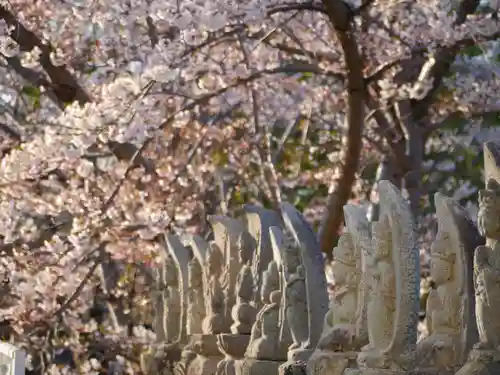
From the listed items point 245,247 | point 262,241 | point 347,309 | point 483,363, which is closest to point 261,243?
point 262,241

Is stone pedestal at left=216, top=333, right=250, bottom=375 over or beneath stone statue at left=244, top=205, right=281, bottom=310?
beneath

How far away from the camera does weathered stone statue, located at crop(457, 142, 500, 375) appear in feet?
18.1

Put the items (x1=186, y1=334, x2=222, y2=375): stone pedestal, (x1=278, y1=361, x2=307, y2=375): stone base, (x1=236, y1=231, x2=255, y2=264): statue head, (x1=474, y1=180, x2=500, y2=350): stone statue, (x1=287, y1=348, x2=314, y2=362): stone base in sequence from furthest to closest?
(x1=186, y1=334, x2=222, y2=375): stone pedestal < (x1=236, y1=231, x2=255, y2=264): statue head < (x1=287, y1=348, x2=314, y2=362): stone base < (x1=278, y1=361, x2=307, y2=375): stone base < (x1=474, y1=180, x2=500, y2=350): stone statue

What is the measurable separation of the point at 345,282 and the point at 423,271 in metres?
7.72

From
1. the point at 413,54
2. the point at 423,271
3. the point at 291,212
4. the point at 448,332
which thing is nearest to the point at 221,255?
the point at 291,212

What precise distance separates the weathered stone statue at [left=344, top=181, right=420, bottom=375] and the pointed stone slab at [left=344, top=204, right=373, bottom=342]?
0.53 feet

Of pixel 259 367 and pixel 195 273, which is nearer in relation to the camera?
pixel 259 367

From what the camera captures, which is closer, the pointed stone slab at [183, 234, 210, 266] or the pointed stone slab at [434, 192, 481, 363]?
the pointed stone slab at [434, 192, 481, 363]

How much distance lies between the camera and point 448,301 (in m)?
6.16

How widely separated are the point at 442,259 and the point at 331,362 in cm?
113

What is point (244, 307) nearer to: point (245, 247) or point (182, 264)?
point (245, 247)

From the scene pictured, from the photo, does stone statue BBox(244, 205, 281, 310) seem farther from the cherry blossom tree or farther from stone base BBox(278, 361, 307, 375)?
the cherry blossom tree

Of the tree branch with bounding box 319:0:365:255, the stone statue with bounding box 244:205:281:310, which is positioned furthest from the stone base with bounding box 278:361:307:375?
the tree branch with bounding box 319:0:365:255

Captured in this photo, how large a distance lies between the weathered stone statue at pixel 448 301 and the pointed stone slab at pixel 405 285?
Answer: 14 cm
